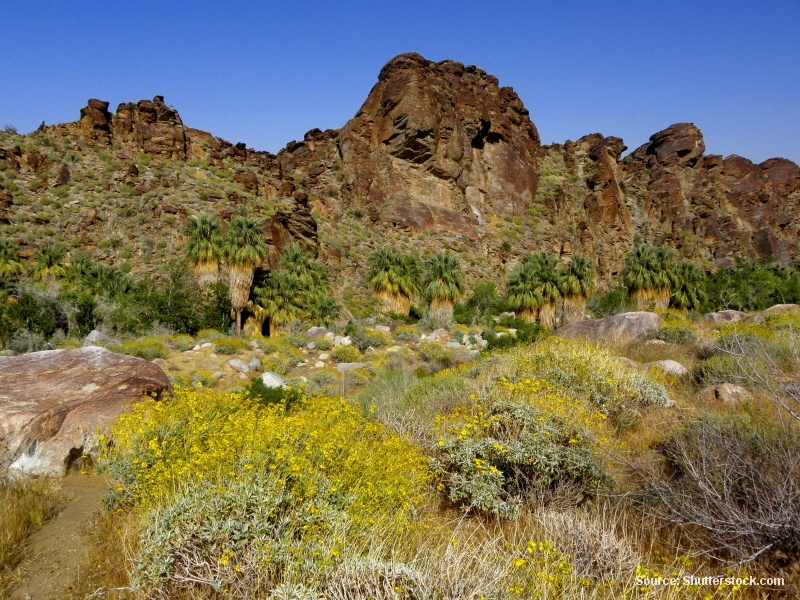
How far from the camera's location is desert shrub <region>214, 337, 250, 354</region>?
18.1 metres

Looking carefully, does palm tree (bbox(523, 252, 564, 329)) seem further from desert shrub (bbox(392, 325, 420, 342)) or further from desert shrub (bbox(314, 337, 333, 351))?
desert shrub (bbox(314, 337, 333, 351))

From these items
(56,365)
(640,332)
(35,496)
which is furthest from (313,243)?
(35,496)

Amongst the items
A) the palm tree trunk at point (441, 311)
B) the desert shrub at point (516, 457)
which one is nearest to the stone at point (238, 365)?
the desert shrub at point (516, 457)

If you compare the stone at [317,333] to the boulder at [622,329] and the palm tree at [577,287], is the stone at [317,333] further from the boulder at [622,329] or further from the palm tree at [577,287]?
the palm tree at [577,287]

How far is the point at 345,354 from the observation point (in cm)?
1867

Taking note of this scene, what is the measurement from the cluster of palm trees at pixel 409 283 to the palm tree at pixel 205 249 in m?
10.1

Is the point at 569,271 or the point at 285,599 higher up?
the point at 569,271

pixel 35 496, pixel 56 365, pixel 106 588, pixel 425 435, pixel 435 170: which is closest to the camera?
pixel 106 588

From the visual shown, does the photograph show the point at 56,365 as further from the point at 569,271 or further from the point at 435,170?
the point at 435,170

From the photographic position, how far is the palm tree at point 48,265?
27.6m

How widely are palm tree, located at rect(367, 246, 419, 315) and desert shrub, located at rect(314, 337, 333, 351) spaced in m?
11.7

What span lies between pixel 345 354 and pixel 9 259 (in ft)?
75.3

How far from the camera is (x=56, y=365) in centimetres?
789

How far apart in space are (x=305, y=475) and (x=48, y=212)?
41475 millimetres
